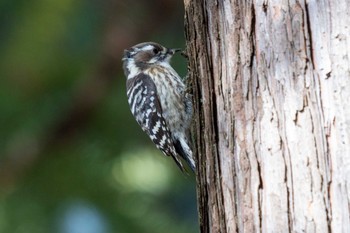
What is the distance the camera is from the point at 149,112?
555cm

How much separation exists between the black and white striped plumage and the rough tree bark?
A: 220cm

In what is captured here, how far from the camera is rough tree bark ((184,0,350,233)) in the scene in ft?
9.24

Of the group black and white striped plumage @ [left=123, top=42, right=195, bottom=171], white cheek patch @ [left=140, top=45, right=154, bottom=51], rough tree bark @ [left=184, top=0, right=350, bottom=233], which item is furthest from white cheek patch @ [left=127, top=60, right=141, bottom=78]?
rough tree bark @ [left=184, top=0, right=350, bottom=233]

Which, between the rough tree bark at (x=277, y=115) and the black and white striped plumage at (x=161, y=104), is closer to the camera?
the rough tree bark at (x=277, y=115)

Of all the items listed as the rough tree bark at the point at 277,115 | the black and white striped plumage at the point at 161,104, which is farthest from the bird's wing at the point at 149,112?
the rough tree bark at the point at 277,115

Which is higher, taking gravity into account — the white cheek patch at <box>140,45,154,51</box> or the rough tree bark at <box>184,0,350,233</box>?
the white cheek patch at <box>140,45,154,51</box>

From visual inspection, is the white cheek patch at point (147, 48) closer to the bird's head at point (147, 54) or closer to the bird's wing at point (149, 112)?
the bird's head at point (147, 54)

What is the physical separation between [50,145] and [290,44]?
2.67 m

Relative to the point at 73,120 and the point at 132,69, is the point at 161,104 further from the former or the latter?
the point at 73,120

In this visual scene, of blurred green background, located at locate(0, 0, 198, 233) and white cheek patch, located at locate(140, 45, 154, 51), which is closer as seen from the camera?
blurred green background, located at locate(0, 0, 198, 233)

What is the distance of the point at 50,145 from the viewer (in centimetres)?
534

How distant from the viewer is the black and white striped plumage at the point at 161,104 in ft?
17.9

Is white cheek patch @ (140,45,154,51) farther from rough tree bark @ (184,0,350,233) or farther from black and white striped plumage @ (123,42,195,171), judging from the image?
rough tree bark @ (184,0,350,233)

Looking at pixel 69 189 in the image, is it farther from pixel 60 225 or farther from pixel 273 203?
pixel 273 203
